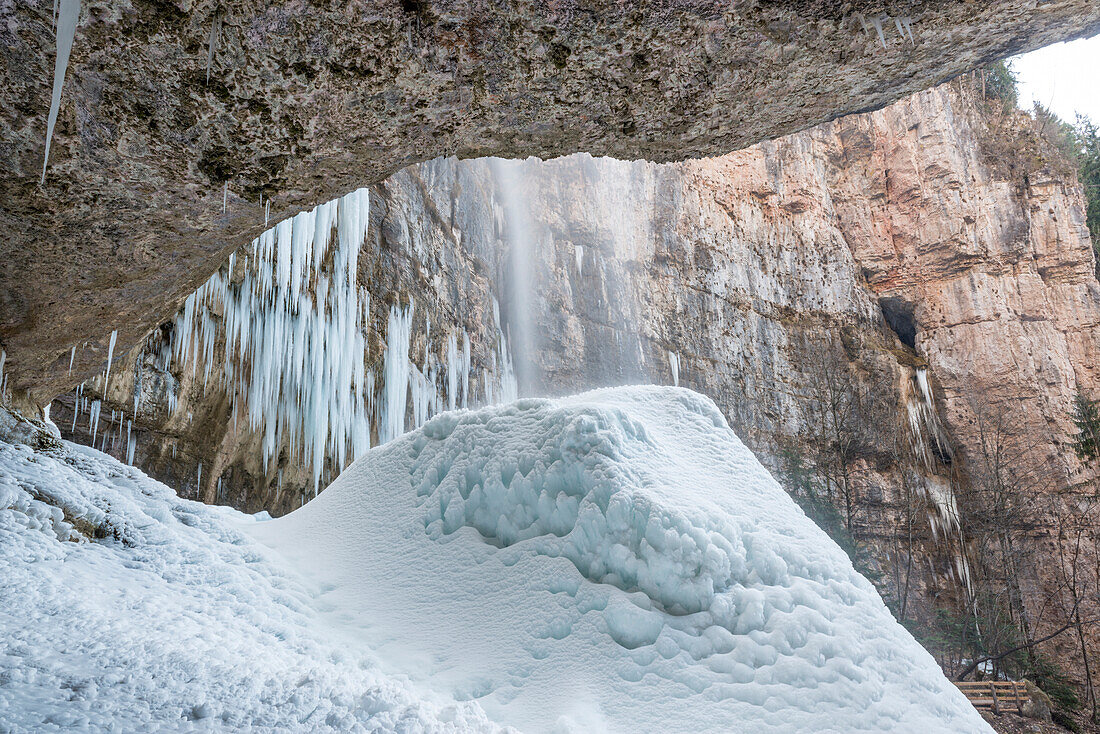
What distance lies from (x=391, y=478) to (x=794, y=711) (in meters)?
2.85

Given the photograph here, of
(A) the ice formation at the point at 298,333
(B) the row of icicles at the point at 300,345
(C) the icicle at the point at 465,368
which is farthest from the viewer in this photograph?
(C) the icicle at the point at 465,368

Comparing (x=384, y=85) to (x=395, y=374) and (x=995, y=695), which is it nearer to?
(x=395, y=374)

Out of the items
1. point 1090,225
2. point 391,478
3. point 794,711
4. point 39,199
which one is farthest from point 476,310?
point 1090,225

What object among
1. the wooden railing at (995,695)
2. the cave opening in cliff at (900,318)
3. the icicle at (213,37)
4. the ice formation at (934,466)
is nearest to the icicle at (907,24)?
the icicle at (213,37)

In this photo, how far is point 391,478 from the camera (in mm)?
4422

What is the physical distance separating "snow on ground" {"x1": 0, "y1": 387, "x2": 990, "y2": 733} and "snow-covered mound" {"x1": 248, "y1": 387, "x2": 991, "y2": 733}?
1 cm

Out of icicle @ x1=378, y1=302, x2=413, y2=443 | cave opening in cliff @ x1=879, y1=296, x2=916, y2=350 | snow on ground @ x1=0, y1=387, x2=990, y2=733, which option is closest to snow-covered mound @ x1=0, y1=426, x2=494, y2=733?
snow on ground @ x1=0, y1=387, x2=990, y2=733

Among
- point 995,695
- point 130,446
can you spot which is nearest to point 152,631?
point 130,446

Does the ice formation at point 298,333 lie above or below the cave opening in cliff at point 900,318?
below

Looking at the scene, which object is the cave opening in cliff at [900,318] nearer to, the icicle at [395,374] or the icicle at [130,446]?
the icicle at [395,374]

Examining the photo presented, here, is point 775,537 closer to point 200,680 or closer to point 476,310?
point 200,680

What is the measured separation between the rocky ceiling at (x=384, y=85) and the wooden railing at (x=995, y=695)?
11.7 meters

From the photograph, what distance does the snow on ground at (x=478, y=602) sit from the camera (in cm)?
225

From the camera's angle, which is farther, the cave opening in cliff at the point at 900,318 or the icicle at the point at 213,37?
the cave opening in cliff at the point at 900,318
